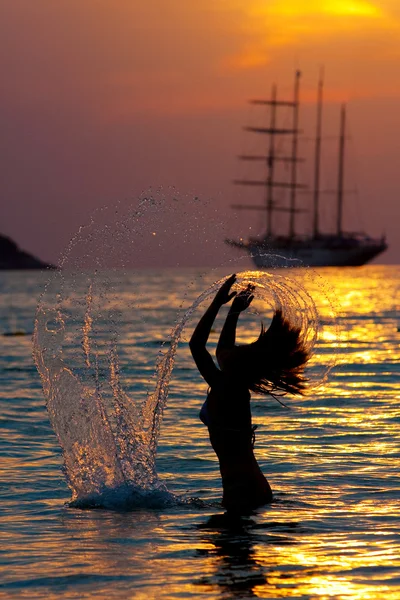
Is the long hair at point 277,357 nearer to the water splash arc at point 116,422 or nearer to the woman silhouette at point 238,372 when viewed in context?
the woman silhouette at point 238,372

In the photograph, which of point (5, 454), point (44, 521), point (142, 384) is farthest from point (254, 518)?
point (142, 384)

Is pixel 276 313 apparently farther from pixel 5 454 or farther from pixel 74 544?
pixel 5 454

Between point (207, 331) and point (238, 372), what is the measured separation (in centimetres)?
47

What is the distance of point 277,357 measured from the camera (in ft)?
33.1

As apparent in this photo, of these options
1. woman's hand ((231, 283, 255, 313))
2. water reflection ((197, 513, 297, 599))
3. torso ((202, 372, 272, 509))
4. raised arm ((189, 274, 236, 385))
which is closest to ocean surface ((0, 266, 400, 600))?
water reflection ((197, 513, 297, 599))

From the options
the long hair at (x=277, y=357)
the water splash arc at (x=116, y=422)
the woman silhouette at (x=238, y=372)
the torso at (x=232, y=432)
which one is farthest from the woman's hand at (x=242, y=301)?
the torso at (x=232, y=432)

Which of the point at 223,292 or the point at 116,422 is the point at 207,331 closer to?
the point at 223,292

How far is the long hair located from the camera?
32.9 feet

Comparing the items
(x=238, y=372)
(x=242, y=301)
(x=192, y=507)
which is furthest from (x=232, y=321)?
(x=192, y=507)

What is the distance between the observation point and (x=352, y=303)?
297ft

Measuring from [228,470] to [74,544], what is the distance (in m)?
1.46

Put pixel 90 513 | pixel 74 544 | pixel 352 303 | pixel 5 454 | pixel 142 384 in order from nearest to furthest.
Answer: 1. pixel 74 544
2. pixel 90 513
3. pixel 5 454
4. pixel 142 384
5. pixel 352 303

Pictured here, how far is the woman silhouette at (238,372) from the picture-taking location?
32.8 ft

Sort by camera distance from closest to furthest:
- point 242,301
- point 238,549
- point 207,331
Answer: point 238,549 < point 207,331 < point 242,301
